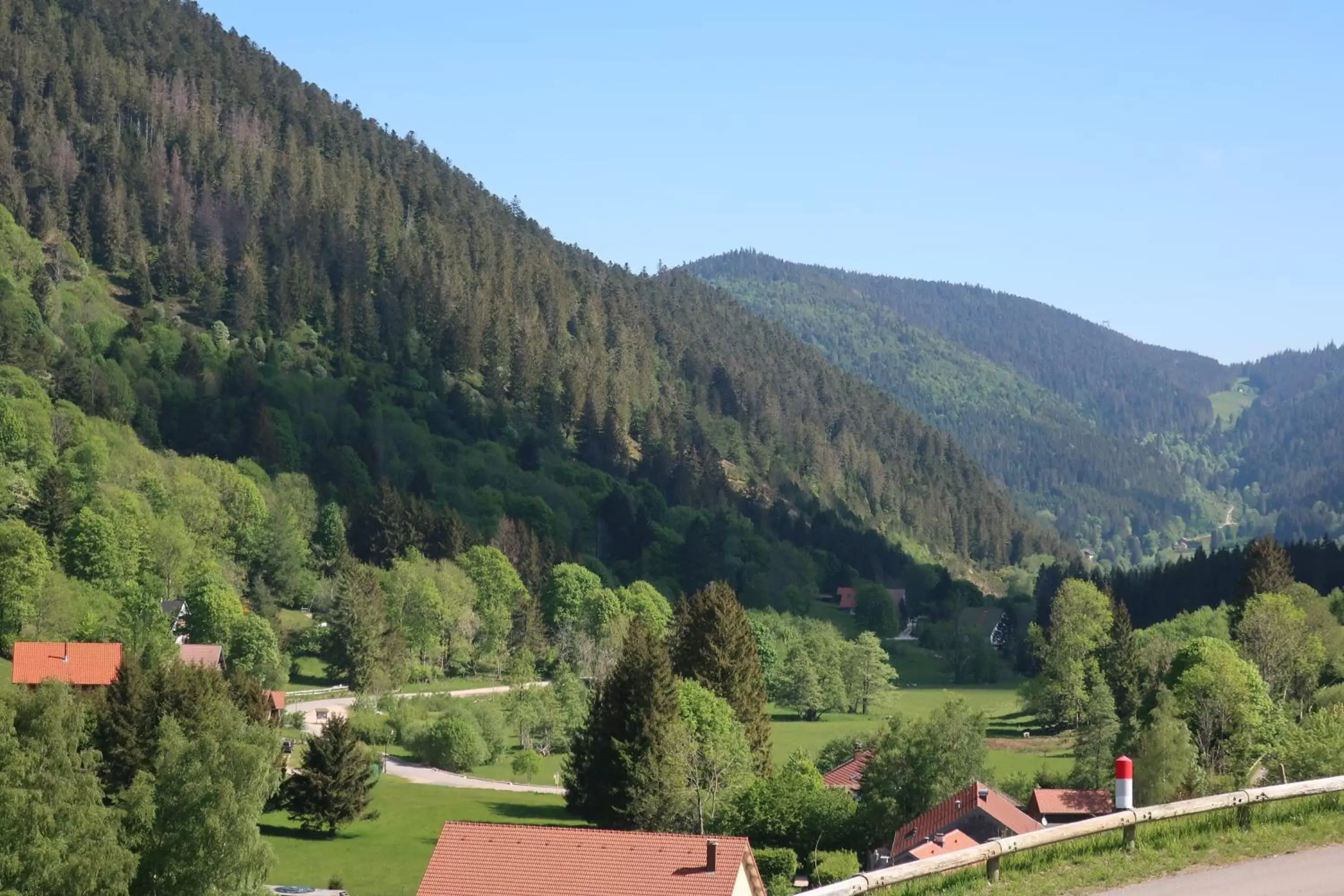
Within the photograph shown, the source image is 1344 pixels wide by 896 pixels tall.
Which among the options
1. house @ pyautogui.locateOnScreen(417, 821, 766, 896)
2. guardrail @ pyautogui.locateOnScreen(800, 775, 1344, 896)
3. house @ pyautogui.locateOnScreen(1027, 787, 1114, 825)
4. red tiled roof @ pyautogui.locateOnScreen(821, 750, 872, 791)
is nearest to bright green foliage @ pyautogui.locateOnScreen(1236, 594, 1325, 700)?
red tiled roof @ pyautogui.locateOnScreen(821, 750, 872, 791)

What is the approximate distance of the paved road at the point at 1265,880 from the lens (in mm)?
22234

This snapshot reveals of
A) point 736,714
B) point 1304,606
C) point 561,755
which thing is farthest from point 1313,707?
point 561,755

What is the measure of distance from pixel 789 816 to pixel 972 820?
7.41 metres

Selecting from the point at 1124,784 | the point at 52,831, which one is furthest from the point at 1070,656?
the point at 1124,784

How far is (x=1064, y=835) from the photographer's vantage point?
79.0 ft

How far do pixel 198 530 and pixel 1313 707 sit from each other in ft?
270

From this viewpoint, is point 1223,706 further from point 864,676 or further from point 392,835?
point 864,676

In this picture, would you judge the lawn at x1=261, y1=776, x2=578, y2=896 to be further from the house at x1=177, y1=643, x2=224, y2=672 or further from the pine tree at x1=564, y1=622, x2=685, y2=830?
the house at x1=177, y1=643, x2=224, y2=672

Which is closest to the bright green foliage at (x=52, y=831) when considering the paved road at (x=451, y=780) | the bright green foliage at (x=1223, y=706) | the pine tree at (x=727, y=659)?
the paved road at (x=451, y=780)

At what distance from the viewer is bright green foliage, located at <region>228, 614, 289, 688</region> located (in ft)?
363

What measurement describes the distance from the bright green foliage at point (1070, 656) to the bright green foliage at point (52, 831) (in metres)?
72.0

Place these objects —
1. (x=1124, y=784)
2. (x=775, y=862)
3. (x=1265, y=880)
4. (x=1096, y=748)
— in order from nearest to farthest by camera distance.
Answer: (x=1265, y=880) → (x=1124, y=784) → (x=775, y=862) → (x=1096, y=748)

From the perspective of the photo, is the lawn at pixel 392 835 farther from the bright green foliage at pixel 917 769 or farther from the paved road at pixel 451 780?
the bright green foliage at pixel 917 769

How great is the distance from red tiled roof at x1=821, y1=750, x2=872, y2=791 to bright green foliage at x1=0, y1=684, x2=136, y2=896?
35650mm
